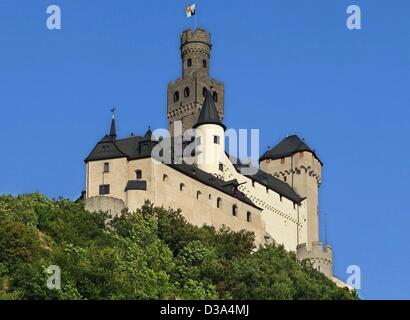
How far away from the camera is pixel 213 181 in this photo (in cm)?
8594

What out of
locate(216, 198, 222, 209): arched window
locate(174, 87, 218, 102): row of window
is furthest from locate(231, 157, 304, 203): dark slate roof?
locate(174, 87, 218, 102): row of window

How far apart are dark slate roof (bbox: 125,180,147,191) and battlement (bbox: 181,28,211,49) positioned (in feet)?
116

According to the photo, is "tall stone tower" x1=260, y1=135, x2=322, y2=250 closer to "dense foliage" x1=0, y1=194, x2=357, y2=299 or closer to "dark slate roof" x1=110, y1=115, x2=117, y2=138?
"dense foliage" x1=0, y1=194, x2=357, y2=299

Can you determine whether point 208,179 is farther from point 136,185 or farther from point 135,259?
point 135,259

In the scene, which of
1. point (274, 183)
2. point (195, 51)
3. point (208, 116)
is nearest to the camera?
point (208, 116)

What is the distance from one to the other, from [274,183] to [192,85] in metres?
Answer: 15.0

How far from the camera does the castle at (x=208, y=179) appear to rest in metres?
79.5

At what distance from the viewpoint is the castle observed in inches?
3130

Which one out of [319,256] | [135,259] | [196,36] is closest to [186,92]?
[196,36]

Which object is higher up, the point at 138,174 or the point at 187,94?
the point at 187,94

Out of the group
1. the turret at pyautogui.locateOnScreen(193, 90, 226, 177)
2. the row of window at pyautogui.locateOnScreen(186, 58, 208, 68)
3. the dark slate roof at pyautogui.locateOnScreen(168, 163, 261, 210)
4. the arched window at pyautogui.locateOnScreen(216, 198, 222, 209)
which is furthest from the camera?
the row of window at pyautogui.locateOnScreen(186, 58, 208, 68)
